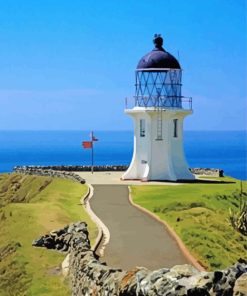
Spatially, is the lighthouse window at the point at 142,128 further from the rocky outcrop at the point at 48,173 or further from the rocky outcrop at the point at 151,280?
the rocky outcrop at the point at 151,280

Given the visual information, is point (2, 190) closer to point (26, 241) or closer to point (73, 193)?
point (73, 193)

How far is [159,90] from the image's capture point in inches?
1676

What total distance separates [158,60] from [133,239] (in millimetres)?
22960

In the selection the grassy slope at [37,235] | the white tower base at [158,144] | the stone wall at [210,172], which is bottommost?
the grassy slope at [37,235]

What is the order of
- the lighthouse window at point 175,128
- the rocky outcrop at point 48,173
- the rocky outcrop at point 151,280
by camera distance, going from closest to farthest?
1. the rocky outcrop at point 151,280
2. the rocky outcrop at point 48,173
3. the lighthouse window at point 175,128

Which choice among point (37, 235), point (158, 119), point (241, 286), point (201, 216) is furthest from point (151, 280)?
point (158, 119)

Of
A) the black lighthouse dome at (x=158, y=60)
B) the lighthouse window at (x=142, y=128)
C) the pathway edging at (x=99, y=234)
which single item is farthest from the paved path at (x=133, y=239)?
the black lighthouse dome at (x=158, y=60)

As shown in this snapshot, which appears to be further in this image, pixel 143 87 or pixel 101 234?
pixel 143 87

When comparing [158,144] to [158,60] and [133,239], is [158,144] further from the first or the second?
[133,239]

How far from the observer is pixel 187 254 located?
1883 cm

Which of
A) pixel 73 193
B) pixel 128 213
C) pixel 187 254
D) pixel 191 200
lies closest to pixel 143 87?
pixel 73 193

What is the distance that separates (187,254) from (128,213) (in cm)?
804

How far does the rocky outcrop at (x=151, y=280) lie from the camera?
952 cm

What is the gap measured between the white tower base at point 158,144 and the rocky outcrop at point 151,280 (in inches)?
993
